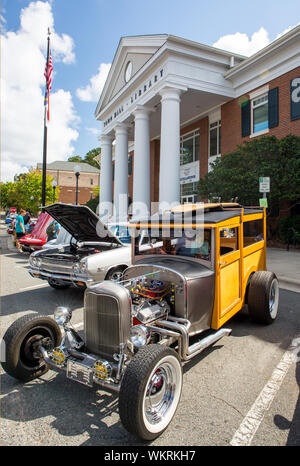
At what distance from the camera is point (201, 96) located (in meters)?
17.2

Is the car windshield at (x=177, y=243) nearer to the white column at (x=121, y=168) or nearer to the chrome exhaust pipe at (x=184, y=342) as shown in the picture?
the chrome exhaust pipe at (x=184, y=342)

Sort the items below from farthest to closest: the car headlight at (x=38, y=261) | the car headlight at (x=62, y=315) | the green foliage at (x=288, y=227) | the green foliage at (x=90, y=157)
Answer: the green foliage at (x=90, y=157)
the green foliage at (x=288, y=227)
the car headlight at (x=38, y=261)
the car headlight at (x=62, y=315)

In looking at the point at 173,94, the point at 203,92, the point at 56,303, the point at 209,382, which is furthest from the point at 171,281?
the point at 203,92

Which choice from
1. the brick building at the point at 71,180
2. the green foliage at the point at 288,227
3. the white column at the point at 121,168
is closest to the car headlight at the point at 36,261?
the green foliage at the point at 288,227

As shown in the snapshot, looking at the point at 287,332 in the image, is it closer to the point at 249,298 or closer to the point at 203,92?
the point at 249,298

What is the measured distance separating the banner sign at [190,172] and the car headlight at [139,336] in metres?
19.3

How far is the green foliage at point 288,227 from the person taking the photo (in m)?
12.5

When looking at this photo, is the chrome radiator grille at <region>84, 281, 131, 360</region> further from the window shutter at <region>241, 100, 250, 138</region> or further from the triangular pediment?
the triangular pediment

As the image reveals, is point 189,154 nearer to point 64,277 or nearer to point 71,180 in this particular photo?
point 64,277

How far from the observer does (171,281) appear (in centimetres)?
350

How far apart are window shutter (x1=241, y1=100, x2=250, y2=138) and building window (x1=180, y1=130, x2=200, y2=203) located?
5.08 m

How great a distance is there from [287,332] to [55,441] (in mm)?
3548

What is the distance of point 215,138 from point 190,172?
3322mm

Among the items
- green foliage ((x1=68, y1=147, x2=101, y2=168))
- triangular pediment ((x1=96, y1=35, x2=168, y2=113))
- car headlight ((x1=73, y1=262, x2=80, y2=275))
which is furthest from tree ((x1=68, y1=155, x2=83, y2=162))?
car headlight ((x1=73, y1=262, x2=80, y2=275))
